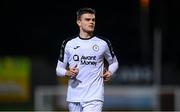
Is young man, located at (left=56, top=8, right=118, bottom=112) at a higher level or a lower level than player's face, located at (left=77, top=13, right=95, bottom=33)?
lower

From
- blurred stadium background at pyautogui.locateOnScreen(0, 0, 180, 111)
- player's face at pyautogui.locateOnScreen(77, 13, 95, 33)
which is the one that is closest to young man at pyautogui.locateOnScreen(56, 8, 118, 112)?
player's face at pyautogui.locateOnScreen(77, 13, 95, 33)

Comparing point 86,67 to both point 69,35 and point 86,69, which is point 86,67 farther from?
point 69,35

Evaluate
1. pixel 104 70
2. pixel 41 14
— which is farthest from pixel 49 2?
pixel 104 70

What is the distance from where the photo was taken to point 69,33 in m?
20.4

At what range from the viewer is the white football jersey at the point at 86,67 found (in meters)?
8.09

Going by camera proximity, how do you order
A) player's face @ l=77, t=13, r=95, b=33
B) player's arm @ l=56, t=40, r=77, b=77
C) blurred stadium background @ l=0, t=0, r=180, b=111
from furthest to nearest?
1. blurred stadium background @ l=0, t=0, r=180, b=111
2. player's arm @ l=56, t=40, r=77, b=77
3. player's face @ l=77, t=13, r=95, b=33

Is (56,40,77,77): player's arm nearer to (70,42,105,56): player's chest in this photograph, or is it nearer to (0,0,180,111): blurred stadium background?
(70,42,105,56): player's chest

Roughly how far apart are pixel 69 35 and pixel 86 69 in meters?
12.2

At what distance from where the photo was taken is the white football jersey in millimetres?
8086

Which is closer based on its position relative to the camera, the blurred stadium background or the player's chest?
the player's chest

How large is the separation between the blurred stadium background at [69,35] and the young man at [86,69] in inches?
418

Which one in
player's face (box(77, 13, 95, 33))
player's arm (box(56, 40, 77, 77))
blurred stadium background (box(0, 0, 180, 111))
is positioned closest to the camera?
player's face (box(77, 13, 95, 33))

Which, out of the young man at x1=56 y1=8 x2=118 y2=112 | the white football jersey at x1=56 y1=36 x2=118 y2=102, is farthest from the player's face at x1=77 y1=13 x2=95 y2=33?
the white football jersey at x1=56 y1=36 x2=118 y2=102

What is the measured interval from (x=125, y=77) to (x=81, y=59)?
11854 millimetres
